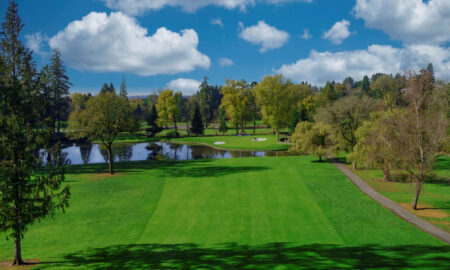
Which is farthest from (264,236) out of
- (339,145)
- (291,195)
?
(339,145)

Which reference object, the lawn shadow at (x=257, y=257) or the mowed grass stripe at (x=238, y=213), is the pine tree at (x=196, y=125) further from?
the lawn shadow at (x=257, y=257)

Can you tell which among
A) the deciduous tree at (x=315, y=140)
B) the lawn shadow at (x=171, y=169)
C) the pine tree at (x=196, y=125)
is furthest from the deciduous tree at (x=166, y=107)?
the deciduous tree at (x=315, y=140)

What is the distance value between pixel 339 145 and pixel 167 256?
2840 centimetres

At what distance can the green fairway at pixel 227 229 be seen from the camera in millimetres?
14375

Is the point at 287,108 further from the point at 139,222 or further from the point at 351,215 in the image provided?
the point at 139,222

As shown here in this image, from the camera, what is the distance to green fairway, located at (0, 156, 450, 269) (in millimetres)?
14375

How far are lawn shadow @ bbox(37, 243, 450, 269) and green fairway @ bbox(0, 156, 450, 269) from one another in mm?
49

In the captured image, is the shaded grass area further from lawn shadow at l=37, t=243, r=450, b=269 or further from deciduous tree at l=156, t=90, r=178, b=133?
deciduous tree at l=156, t=90, r=178, b=133

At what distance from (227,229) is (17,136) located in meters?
12.3

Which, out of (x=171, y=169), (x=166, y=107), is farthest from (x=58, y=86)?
(x=171, y=169)

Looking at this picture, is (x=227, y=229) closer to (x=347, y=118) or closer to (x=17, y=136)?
(x=17, y=136)

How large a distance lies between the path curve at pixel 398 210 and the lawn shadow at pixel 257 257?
7.23ft

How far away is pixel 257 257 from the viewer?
1459 cm

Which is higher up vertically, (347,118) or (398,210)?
A: (347,118)
